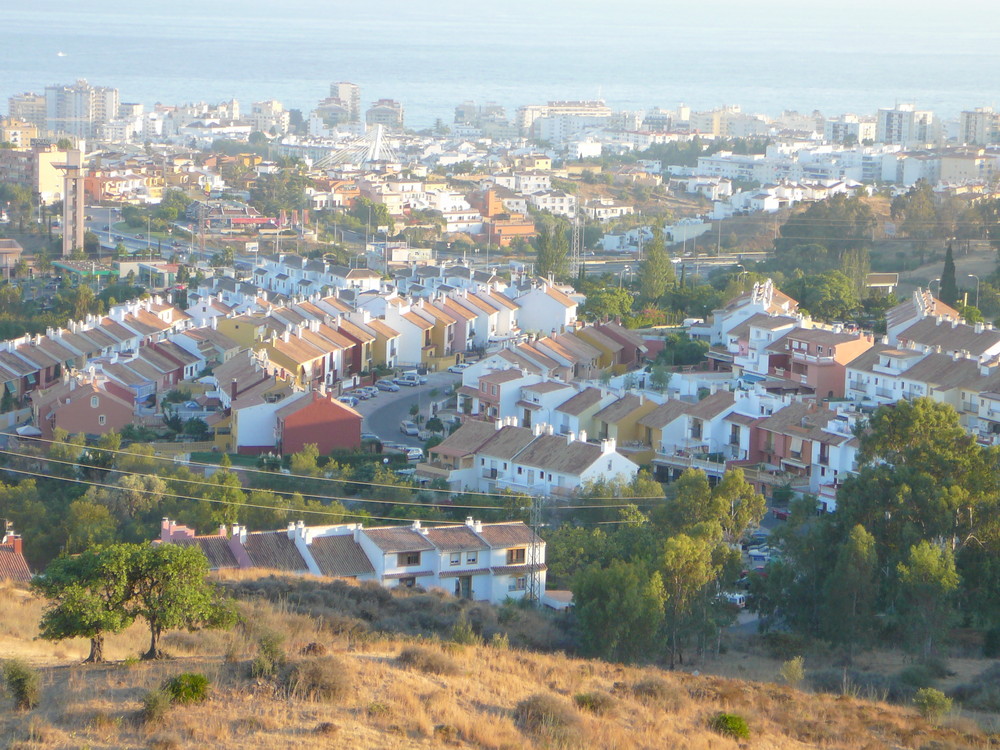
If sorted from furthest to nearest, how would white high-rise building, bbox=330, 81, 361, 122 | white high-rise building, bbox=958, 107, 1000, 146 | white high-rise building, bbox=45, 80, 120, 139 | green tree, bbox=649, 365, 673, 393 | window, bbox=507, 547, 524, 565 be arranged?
white high-rise building, bbox=330, 81, 361, 122, white high-rise building, bbox=45, 80, 120, 139, white high-rise building, bbox=958, 107, 1000, 146, green tree, bbox=649, 365, 673, 393, window, bbox=507, 547, 524, 565

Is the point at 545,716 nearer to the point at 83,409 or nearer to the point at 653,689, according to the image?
the point at 653,689

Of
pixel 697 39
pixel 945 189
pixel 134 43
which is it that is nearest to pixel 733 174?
pixel 945 189

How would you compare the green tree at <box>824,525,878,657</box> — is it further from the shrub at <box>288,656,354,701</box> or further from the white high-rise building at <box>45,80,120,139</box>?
the white high-rise building at <box>45,80,120,139</box>

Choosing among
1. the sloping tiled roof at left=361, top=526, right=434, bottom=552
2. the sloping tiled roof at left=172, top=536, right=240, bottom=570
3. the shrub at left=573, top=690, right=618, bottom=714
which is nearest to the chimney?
the sloping tiled roof at left=172, top=536, right=240, bottom=570

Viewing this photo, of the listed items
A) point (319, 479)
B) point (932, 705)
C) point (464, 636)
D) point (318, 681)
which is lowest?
point (319, 479)

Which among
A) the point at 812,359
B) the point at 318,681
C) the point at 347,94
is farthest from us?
the point at 347,94

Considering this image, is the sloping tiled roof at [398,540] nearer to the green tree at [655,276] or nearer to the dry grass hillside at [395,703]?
the dry grass hillside at [395,703]

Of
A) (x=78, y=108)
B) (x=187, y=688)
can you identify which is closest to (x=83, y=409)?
(x=187, y=688)
